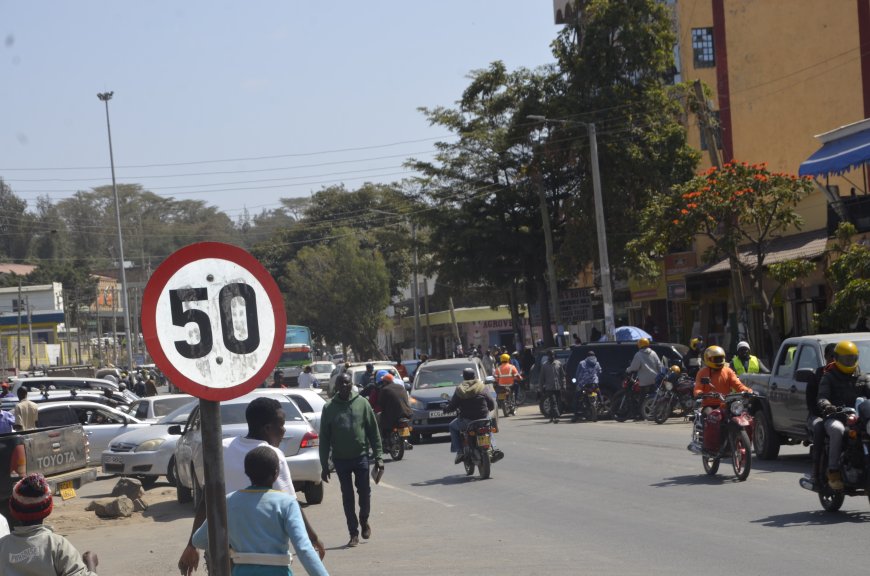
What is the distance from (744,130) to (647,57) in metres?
5.25

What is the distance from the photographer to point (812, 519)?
11914 millimetres

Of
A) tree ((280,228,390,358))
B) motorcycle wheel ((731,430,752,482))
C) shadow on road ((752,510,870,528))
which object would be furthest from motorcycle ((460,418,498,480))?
tree ((280,228,390,358))

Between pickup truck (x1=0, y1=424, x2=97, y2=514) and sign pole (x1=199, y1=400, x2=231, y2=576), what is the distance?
920 cm

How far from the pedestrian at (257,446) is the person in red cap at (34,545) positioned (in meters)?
0.56

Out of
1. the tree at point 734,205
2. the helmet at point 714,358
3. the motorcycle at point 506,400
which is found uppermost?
the tree at point 734,205

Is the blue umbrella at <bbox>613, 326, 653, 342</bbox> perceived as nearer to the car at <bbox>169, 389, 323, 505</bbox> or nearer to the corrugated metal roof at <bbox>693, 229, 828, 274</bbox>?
the corrugated metal roof at <bbox>693, 229, 828, 274</bbox>

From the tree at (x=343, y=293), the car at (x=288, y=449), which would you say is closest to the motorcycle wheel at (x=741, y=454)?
the car at (x=288, y=449)

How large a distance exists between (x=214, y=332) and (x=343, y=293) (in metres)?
74.6

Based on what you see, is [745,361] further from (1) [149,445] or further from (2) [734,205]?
(1) [149,445]

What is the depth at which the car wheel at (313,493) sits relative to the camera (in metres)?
16.7

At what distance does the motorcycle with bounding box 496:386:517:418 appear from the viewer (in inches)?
1353

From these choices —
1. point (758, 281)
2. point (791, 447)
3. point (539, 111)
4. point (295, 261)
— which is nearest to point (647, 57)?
point (539, 111)

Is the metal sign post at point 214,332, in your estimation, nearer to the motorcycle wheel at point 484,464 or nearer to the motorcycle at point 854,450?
the motorcycle at point 854,450

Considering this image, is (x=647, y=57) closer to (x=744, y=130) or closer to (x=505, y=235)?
(x=744, y=130)
